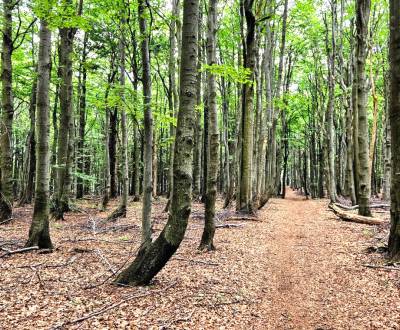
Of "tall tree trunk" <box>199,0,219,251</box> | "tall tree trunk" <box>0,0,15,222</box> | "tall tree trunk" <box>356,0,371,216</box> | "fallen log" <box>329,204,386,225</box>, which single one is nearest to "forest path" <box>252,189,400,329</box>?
"tall tree trunk" <box>199,0,219,251</box>

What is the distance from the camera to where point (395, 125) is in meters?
6.57

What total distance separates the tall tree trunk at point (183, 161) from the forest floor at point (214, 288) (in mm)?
627

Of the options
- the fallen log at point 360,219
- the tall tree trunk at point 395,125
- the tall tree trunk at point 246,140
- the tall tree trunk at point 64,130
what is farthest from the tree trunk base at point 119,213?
the tall tree trunk at point 395,125

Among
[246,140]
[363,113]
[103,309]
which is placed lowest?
[103,309]

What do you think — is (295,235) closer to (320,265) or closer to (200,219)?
(320,265)

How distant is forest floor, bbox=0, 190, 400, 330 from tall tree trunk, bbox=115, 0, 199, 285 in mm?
627

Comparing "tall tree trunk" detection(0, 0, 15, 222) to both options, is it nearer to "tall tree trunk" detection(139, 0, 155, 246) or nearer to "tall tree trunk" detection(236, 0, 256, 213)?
"tall tree trunk" detection(139, 0, 155, 246)

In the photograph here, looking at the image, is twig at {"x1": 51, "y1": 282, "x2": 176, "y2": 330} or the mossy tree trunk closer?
twig at {"x1": 51, "y1": 282, "x2": 176, "y2": 330}

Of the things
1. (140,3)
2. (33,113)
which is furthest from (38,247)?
(33,113)

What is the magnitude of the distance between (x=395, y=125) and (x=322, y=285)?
11.0 ft

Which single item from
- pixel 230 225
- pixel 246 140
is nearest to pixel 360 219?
pixel 230 225

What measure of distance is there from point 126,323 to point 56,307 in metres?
1.07

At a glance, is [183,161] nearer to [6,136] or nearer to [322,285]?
[322,285]

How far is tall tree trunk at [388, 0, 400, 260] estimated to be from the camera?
6410 millimetres
